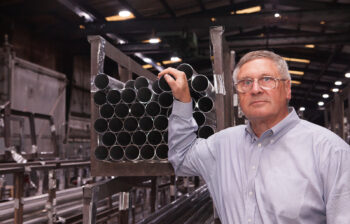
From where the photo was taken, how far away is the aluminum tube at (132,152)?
98.2 inches

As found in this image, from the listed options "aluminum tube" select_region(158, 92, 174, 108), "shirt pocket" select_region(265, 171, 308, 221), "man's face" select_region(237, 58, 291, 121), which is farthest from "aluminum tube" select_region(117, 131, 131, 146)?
"shirt pocket" select_region(265, 171, 308, 221)

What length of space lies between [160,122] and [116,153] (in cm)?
37

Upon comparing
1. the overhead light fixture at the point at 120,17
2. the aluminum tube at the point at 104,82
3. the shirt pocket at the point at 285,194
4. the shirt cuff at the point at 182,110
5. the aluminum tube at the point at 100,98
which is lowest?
the shirt pocket at the point at 285,194

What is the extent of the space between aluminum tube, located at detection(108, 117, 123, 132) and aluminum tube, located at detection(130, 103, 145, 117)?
0.11 metres

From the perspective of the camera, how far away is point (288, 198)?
170 centimetres

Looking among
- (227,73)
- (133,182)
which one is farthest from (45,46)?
(133,182)

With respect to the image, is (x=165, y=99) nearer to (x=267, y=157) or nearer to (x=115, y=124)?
(x=115, y=124)

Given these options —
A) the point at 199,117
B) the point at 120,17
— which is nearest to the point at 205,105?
the point at 199,117

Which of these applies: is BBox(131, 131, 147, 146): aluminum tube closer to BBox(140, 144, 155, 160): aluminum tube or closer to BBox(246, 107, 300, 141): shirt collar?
BBox(140, 144, 155, 160): aluminum tube

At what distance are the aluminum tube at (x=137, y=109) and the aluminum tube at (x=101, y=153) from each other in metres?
0.32

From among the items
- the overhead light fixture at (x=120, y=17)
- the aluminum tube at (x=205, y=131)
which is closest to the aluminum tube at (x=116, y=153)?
the aluminum tube at (x=205, y=131)

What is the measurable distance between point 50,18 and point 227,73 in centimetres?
919

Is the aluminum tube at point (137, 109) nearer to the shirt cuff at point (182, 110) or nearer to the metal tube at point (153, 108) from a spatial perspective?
the metal tube at point (153, 108)

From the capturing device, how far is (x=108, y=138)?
101 inches
